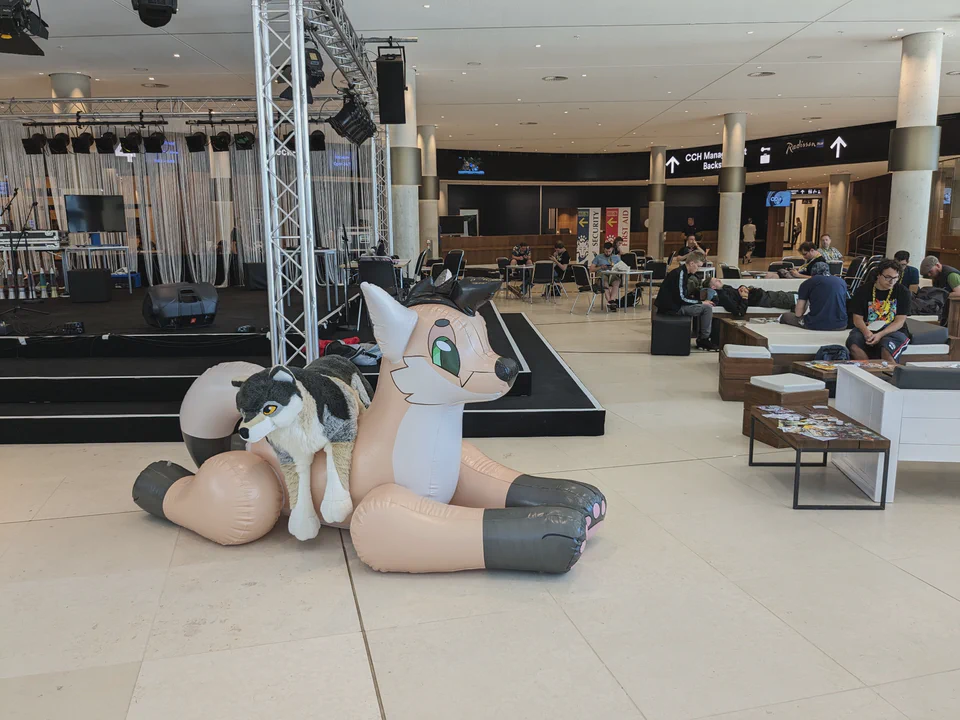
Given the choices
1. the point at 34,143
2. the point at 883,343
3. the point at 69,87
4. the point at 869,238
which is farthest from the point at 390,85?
the point at 869,238

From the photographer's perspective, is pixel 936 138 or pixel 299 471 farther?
pixel 936 138

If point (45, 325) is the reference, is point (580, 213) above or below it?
above

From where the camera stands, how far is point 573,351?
884 centimetres

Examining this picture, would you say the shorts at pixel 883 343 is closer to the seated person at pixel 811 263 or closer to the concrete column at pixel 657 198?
the seated person at pixel 811 263

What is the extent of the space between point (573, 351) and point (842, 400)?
4288mm

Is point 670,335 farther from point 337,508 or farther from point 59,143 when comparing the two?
point 59,143

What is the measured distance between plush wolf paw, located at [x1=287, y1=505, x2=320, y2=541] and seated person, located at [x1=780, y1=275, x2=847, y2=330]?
5838mm

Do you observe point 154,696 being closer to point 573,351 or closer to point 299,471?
point 299,471

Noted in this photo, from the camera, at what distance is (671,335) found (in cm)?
855

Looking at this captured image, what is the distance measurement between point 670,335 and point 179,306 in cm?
543

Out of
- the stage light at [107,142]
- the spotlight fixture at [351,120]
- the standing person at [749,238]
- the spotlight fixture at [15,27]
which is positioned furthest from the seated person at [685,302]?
the standing person at [749,238]

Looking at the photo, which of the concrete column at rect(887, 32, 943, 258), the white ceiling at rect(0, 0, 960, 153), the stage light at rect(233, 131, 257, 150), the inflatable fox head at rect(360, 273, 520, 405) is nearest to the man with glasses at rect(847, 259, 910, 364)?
the white ceiling at rect(0, 0, 960, 153)

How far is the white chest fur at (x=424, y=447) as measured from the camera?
318 centimetres

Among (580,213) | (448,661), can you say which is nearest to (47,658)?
(448,661)
